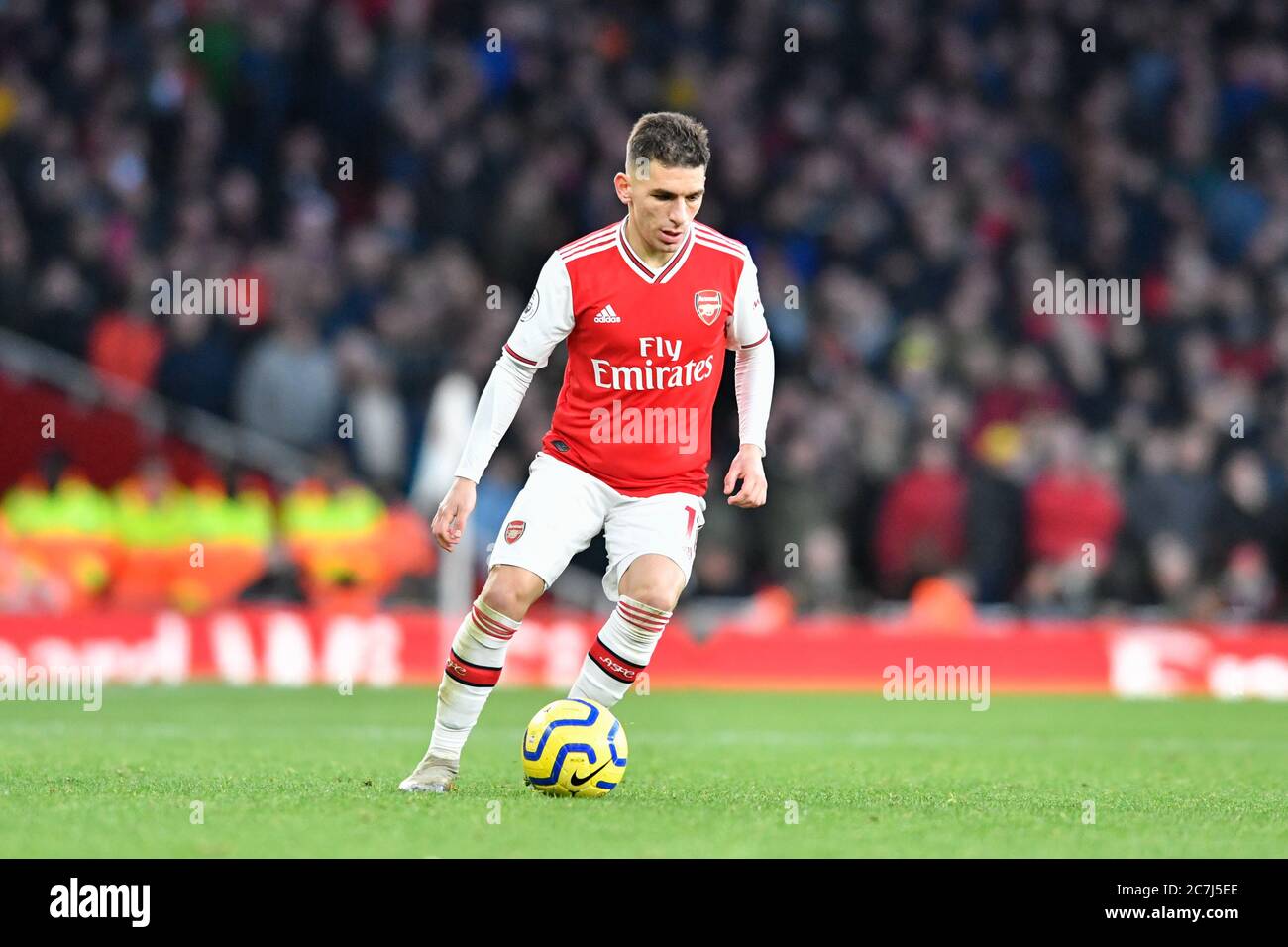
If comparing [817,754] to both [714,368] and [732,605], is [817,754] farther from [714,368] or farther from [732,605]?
[732,605]

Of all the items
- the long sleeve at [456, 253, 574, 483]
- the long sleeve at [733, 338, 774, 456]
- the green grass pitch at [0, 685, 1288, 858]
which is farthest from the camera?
the long sleeve at [733, 338, 774, 456]

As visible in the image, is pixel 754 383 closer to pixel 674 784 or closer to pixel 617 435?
pixel 617 435

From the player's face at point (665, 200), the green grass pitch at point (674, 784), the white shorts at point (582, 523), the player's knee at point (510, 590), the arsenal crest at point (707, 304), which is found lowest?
the green grass pitch at point (674, 784)

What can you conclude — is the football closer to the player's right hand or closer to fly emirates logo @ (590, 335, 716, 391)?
the player's right hand

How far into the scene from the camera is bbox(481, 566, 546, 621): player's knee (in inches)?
296

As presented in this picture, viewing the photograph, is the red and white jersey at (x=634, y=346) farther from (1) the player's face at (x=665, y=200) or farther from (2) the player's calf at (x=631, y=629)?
(2) the player's calf at (x=631, y=629)

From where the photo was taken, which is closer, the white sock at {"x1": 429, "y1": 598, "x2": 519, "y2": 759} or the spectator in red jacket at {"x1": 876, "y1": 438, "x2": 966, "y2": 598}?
the white sock at {"x1": 429, "y1": 598, "x2": 519, "y2": 759}

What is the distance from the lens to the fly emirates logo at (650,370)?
25.3 feet

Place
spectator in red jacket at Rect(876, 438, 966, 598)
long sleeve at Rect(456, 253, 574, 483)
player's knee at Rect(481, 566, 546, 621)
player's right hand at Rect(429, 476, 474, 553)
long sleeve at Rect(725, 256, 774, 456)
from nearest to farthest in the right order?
player's right hand at Rect(429, 476, 474, 553)
player's knee at Rect(481, 566, 546, 621)
long sleeve at Rect(456, 253, 574, 483)
long sleeve at Rect(725, 256, 774, 456)
spectator in red jacket at Rect(876, 438, 966, 598)

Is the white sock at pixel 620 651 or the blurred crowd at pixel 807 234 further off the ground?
the blurred crowd at pixel 807 234

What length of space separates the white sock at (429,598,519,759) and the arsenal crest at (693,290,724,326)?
1315 mm

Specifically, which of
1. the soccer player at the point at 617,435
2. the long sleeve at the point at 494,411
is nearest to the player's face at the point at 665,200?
the soccer player at the point at 617,435

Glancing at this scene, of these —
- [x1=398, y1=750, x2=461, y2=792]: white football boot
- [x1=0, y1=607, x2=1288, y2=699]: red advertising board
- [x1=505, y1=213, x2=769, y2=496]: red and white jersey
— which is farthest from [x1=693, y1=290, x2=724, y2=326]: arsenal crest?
[x1=0, y1=607, x2=1288, y2=699]: red advertising board

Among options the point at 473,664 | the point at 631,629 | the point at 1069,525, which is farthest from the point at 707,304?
the point at 1069,525
